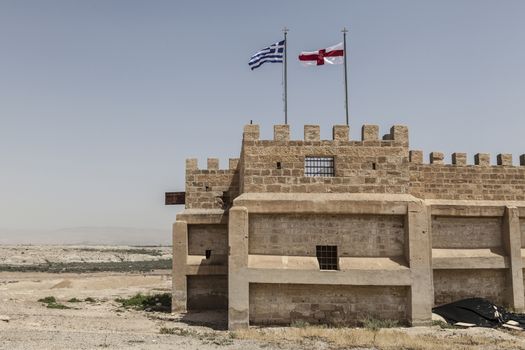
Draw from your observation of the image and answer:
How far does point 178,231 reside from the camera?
20.0 m

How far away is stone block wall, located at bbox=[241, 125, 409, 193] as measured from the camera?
16.4m

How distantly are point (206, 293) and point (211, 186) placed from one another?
4.63 m

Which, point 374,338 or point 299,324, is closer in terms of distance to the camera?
point 374,338

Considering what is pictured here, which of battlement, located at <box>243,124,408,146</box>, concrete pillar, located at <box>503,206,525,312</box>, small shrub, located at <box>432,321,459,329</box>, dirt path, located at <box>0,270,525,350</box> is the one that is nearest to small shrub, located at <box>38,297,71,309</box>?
dirt path, located at <box>0,270,525,350</box>

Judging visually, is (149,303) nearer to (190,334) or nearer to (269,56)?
(190,334)

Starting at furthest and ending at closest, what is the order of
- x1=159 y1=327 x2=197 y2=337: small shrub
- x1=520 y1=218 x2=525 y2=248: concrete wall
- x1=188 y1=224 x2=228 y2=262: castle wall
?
x1=188 y1=224 x2=228 y2=262: castle wall < x1=520 y1=218 x2=525 y2=248: concrete wall < x1=159 y1=327 x2=197 y2=337: small shrub

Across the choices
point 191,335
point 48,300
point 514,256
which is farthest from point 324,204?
point 48,300

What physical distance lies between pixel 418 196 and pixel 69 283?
24.6 meters

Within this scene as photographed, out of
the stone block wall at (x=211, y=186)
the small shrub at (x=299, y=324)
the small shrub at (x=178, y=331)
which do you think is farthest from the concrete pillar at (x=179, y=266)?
the small shrub at (x=299, y=324)

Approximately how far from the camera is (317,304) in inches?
621

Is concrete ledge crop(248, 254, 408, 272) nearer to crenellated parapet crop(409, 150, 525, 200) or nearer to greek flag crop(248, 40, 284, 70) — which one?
crenellated parapet crop(409, 150, 525, 200)

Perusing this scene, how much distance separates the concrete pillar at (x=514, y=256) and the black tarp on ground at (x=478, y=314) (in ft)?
3.26

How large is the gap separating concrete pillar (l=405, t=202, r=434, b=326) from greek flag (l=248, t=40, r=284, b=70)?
784cm

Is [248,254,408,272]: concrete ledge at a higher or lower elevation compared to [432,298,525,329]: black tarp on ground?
higher
